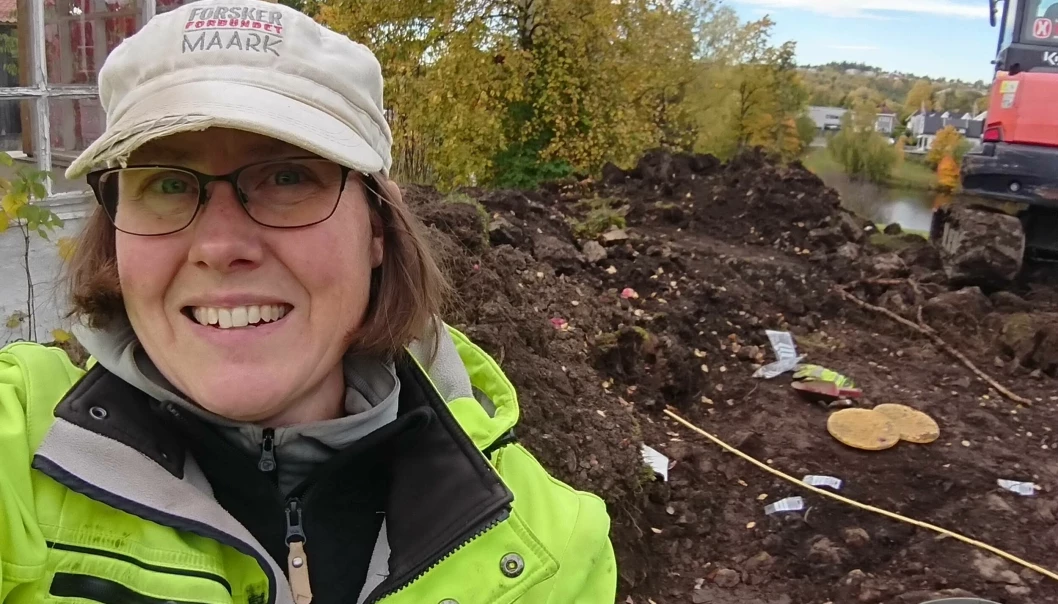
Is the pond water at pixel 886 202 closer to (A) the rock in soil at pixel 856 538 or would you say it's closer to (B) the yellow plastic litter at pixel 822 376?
(B) the yellow plastic litter at pixel 822 376

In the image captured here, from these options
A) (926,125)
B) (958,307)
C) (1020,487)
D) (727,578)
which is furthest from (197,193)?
(926,125)

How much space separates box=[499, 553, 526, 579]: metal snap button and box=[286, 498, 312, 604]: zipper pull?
0.31 metres

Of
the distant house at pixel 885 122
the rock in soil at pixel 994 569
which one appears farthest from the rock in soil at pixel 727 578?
the distant house at pixel 885 122

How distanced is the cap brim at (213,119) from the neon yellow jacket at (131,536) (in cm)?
35

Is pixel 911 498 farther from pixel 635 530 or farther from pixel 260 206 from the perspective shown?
pixel 260 206

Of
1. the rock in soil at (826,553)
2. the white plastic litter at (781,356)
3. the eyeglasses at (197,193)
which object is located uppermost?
the eyeglasses at (197,193)

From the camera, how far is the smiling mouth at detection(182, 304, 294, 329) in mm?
1253

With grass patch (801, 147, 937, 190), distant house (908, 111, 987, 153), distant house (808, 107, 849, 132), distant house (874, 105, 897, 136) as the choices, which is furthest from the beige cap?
distant house (808, 107, 849, 132)

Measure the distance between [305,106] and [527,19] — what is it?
1489 centimetres

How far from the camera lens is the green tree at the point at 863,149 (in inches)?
838

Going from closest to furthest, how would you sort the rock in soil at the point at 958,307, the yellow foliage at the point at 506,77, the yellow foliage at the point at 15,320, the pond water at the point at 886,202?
the yellow foliage at the point at 15,320
the rock in soil at the point at 958,307
the pond water at the point at 886,202
the yellow foliage at the point at 506,77

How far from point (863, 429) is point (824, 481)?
70 centimetres

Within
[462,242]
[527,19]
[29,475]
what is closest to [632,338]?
[462,242]

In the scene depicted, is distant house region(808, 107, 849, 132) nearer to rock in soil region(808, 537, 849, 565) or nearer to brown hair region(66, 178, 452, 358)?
rock in soil region(808, 537, 849, 565)
